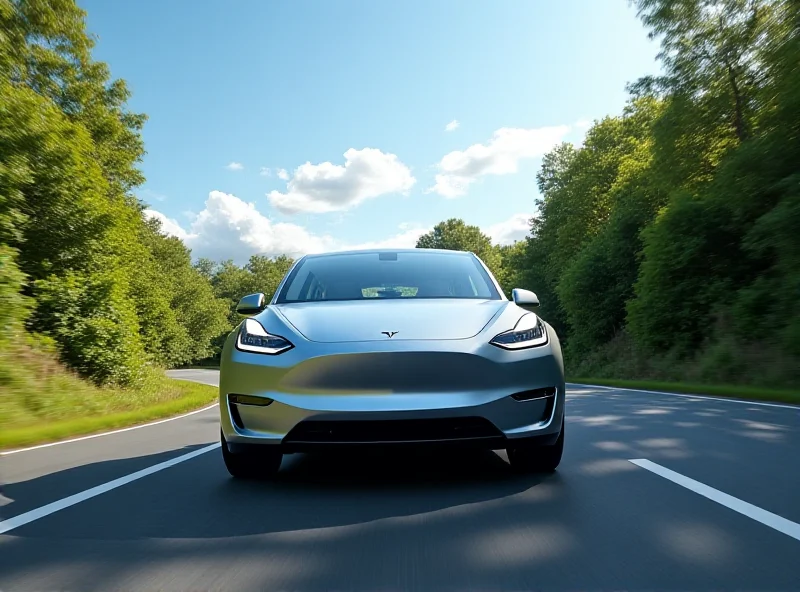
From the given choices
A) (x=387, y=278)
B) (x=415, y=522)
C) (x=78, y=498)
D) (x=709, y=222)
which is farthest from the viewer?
(x=709, y=222)

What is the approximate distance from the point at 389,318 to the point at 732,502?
219cm

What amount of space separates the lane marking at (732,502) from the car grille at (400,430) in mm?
1254

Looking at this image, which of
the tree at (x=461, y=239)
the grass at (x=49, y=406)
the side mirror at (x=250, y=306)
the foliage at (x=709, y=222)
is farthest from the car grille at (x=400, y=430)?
the tree at (x=461, y=239)

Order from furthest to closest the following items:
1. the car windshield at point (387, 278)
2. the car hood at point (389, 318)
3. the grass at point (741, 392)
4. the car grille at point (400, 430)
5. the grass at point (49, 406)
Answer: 1. the grass at point (741, 392)
2. the grass at point (49, 406)
3. the car windshield at point (387, 278)
4. the car hood at point (389, 318)
5. the car grille at point (400, 430)

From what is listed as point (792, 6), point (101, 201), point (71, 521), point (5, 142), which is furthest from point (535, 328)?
point (101, 201)

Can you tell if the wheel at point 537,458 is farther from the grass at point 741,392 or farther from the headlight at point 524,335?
the grass at point 741,392

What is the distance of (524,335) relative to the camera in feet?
14.6

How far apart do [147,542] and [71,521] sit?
71 centimetres

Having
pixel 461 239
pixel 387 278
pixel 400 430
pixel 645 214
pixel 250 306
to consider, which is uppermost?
pixel 461 239

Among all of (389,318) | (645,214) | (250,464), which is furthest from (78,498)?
(645,214)

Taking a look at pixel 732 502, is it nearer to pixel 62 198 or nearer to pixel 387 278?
pixel 387 278

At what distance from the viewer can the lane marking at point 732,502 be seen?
10.9 ft

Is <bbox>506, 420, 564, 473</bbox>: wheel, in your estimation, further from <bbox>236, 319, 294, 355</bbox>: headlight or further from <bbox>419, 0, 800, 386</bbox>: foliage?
<bbox>419, 0, 800, 386</bbox>: foliage

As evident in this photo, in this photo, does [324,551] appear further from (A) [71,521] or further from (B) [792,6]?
(B) [792,6]
